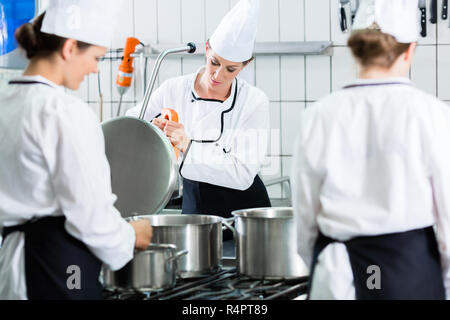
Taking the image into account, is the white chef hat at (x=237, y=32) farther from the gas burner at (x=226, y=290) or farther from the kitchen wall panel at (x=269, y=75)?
the gas burner at (x=226, y=290)

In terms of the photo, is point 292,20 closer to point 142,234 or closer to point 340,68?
point 340,68

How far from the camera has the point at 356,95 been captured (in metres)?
1.11

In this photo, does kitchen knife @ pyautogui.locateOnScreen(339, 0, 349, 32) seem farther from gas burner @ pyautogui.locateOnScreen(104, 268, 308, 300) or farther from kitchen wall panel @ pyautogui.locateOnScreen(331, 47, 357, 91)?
gas burner @ pyautogui.locateOnScreen(104, 268, 308, 300)

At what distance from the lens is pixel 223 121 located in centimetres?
232

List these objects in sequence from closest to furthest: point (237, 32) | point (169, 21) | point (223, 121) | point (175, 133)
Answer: point (175, 133)
point (237, 32)
point (223, 121)
point (169, 21)

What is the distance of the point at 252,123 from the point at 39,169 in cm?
127

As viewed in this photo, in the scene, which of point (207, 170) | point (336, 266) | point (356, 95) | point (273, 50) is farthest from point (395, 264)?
point (273, 50)

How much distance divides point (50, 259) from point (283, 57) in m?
2.15

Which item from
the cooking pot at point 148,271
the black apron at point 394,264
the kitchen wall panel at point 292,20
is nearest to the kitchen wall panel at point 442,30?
the kitchen wall panel at point 292,20

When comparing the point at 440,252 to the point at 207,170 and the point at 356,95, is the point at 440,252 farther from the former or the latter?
the point at 207,170

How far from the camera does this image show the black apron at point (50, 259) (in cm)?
116

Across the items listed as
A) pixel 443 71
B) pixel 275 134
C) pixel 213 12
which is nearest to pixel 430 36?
pixel 443 71
